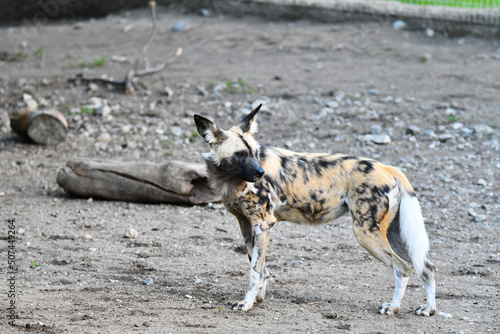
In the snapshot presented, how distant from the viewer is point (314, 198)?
4012 mm

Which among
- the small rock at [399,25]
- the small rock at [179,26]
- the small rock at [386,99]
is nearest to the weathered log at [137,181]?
the small rock at [386,99]

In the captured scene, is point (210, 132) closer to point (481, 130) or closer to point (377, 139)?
point (377, 139)

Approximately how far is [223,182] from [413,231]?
4.07ft

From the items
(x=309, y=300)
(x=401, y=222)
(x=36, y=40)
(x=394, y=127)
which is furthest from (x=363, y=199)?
(x=36, y=40)

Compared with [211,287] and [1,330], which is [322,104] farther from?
[1,330]

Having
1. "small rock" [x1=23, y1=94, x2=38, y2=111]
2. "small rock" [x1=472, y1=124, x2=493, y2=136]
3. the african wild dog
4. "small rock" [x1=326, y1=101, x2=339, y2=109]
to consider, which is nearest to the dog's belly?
the african wild dog

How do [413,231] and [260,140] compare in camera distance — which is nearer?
[413,231]

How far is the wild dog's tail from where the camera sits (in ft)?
12.6

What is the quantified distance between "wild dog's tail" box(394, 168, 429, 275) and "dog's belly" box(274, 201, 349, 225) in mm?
368

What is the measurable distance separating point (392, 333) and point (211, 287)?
1.29 meters

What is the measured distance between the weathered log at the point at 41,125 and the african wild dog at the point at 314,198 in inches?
146

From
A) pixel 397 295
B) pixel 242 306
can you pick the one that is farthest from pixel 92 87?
pixel 397 295

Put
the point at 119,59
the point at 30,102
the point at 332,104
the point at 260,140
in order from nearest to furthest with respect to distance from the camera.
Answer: the point at 260,140 → the point at 30,102 → the point at 332,104 → the point at 119,59

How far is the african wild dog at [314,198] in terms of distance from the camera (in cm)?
381
